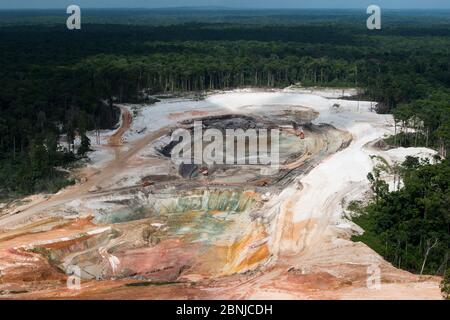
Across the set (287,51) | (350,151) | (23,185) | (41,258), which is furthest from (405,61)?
(41,258)

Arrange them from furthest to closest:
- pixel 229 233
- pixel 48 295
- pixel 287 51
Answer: pixel 287 51 → pixel 229 233 → pixel 48 295

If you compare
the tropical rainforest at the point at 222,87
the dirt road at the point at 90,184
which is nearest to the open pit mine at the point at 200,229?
the dirt road at the point at 90,184

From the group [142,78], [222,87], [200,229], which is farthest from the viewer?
[222,87]

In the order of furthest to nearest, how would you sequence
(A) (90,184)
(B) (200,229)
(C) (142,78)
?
(C) (142,78)
(A) (90,184)
(B) (200,229)

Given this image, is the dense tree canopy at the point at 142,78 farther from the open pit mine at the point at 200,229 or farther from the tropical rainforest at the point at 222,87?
the open pit mine at the point at 200,229

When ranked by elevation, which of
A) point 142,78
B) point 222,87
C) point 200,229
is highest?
point 142,78

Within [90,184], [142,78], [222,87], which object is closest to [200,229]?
[90,184]

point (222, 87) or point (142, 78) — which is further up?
point (142, 78)

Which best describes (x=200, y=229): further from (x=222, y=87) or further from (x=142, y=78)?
(x=222, y=87)
